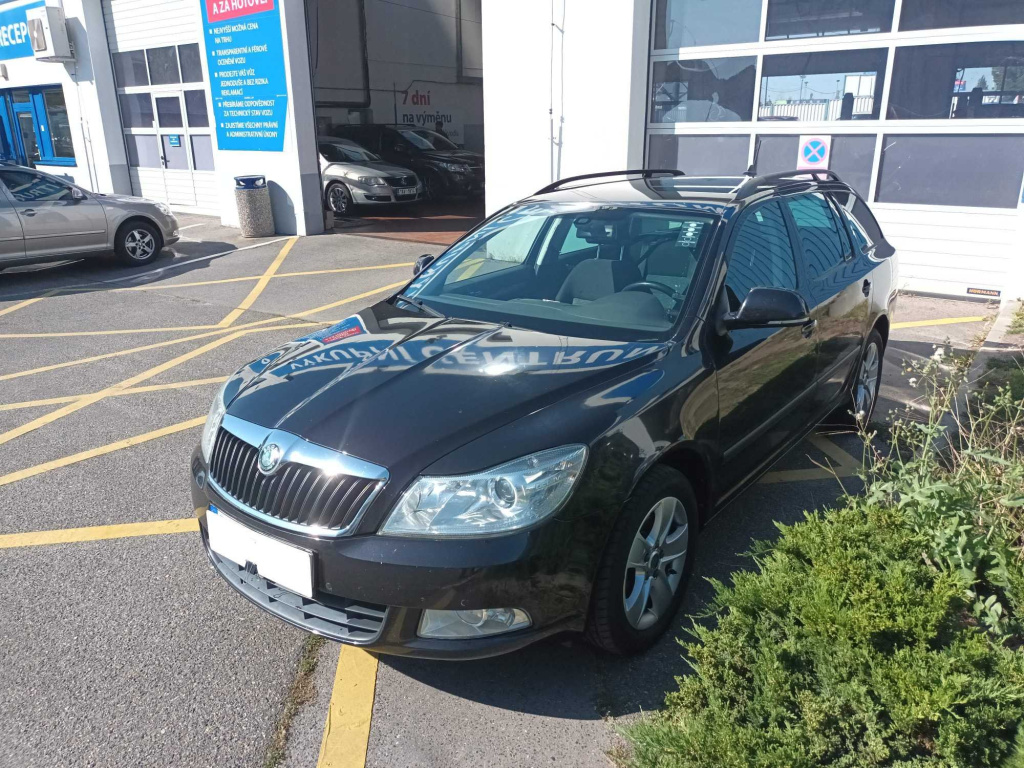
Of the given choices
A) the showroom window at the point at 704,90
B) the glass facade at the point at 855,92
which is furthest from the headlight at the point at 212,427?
the showroom window at the point at 704,90

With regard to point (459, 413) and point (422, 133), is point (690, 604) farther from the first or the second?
point (422, 133)

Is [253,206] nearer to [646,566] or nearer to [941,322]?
[941,322]

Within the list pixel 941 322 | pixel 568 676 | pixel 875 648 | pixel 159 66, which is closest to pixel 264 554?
pixel 568 676

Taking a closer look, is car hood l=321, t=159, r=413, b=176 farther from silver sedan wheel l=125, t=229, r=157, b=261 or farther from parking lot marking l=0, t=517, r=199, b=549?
parking lot marking l=0, t=517, r=199, b=549

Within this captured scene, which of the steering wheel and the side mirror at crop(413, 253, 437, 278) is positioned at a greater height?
the steering wheel

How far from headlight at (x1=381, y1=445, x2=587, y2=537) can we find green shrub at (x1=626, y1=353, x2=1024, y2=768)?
72 centimetres

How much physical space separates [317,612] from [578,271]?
196cm

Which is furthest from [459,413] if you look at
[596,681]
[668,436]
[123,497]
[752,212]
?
[123,497]

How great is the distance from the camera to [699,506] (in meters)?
3.20

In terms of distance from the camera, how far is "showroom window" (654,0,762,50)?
29.0 ft

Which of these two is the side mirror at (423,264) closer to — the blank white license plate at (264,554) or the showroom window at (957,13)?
the blank white license plate at (264,554)

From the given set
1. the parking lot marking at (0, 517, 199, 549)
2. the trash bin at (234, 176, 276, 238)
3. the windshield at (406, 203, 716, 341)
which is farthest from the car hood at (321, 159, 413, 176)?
the parking lot marking at (0, 517, 199, 549)

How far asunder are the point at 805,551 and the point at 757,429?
0.97m

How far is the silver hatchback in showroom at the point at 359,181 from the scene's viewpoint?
15453mm
